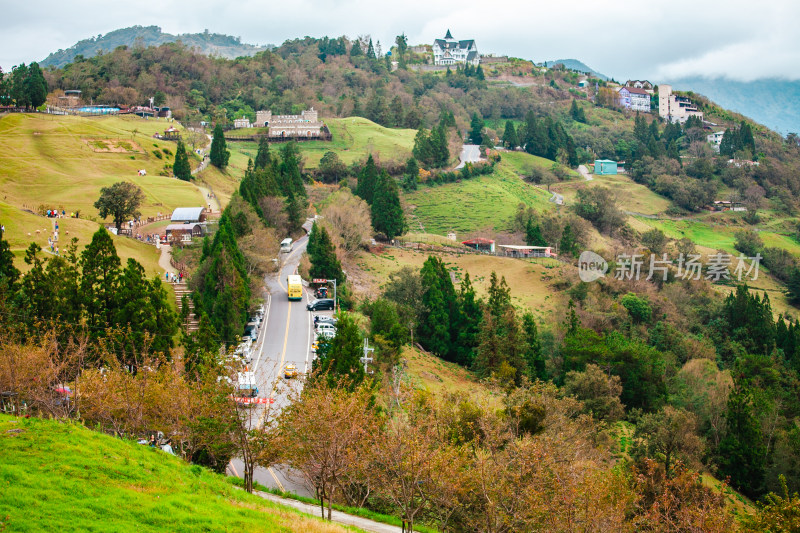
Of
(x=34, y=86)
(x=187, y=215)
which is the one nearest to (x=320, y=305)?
(x=187, y=215)

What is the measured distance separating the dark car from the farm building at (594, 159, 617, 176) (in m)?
68.5

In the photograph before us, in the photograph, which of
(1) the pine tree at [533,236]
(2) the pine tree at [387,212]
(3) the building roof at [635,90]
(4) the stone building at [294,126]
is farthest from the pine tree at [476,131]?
(3) the building roof at [635,90]

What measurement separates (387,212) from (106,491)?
147 ft

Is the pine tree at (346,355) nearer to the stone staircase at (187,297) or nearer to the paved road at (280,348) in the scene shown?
the paved road at (280,348)

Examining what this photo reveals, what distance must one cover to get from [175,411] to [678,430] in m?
19.0

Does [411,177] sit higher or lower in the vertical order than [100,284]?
higher

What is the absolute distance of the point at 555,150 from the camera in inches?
3777

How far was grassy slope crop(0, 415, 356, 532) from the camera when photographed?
11312 mm

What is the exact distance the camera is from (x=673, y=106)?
411 feet

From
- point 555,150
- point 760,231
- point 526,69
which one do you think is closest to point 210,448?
point 760,231

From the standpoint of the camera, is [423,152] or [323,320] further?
[423,152]

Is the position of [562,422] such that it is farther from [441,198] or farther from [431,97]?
[431,97]

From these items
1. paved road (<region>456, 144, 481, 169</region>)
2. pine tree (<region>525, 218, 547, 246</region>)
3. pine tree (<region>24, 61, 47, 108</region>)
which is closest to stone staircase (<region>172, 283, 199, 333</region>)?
pine tree (<region>525, 218, 547, 246</region>)

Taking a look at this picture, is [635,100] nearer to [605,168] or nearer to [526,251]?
[605,168]
